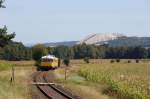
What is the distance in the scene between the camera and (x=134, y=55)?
194625 mm

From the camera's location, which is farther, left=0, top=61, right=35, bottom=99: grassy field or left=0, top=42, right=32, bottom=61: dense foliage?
left=0, top=42, right=32, bottom=61: dense foliage

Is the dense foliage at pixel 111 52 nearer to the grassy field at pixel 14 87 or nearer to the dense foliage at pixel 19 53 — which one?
the dense foliage at pixel 19 53

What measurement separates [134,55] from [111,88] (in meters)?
162

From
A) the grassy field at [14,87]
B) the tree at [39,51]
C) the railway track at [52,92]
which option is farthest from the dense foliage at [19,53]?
the railway track at [52,92]

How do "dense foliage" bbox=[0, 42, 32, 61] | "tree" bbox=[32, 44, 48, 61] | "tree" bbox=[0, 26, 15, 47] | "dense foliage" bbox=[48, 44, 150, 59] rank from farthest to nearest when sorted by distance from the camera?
"dense foliage" bbox=[48, 44, 150, 59] < "dense foliage" bbox=[0, 42, 32, 61] < "tree" bbox=[32, 44, 48, 61] < "tree" bbox=[0, 26, 15, 47]

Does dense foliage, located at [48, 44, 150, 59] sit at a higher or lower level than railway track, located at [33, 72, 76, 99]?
higher

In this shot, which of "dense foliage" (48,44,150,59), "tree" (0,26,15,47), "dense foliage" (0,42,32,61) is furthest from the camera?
"dense foliage" (48,44,150,59)

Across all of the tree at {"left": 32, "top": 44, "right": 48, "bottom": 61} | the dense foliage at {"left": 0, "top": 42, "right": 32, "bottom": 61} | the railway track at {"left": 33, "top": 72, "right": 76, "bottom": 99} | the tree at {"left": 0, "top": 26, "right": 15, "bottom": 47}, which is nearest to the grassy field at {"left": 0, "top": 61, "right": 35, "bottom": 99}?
the railway track at {"left": 33, "top": 72, "right": 76, "bottom": 99}

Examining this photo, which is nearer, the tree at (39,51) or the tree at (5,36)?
the tree at (5,36)

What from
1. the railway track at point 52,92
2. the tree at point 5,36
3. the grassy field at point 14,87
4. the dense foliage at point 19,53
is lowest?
the railway track at point 52,92

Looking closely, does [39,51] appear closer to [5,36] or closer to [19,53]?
[19,53]

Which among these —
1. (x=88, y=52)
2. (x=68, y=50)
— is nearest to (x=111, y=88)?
(x=68, y=50)

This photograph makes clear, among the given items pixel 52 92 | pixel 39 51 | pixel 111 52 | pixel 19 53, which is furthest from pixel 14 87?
pixel 111 52

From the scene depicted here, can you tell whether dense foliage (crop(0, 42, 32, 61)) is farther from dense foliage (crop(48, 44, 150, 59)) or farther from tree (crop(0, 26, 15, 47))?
tree (crop(0, 26, 15, 47))
